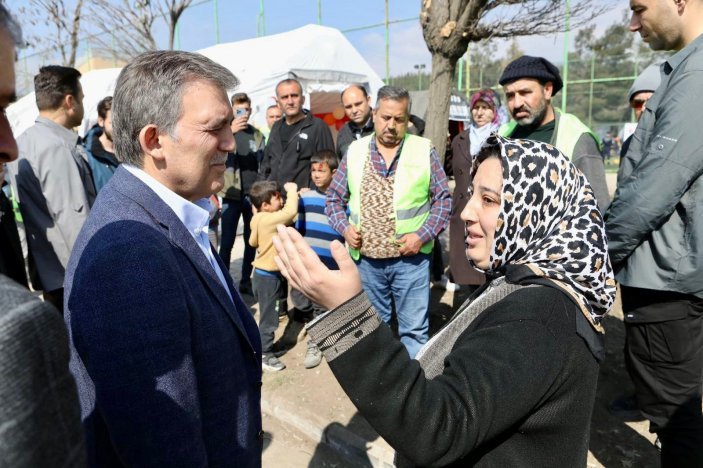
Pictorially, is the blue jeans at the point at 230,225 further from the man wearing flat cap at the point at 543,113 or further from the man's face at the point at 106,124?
the man wearing flat cap at the point at 543,113

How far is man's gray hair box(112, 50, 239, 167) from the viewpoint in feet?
4.43

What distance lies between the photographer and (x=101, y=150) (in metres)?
4.29

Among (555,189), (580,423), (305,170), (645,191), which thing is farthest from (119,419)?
(305,170)

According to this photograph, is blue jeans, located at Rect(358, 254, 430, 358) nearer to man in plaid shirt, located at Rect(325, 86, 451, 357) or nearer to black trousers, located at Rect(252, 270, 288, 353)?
man in plaid shirt, located at Rect(325, 86, 451, 357)

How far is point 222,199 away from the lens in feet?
19.6

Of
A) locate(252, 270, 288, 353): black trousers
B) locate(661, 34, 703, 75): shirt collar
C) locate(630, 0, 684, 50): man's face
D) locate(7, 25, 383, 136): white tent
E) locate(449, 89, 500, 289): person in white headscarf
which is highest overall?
locate(7, 25, 383, 136): white tent

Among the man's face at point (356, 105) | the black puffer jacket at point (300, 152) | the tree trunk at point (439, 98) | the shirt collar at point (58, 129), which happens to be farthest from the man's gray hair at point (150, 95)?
the tree trunk at point (439, 98)

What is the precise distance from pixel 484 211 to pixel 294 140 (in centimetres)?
383

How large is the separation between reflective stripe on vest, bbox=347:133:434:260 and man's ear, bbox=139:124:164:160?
2266mm

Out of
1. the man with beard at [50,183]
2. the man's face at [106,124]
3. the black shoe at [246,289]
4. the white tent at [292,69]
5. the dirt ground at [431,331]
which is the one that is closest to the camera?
the dirt ground at [431,331]

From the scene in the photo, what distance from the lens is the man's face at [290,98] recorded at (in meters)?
5.18

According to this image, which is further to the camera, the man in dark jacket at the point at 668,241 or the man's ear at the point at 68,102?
the man's ear at the point at 68,102

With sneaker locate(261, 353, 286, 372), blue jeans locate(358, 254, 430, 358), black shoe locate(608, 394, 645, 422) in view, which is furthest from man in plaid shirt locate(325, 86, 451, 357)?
black shoe locate(608, 394, 645, 422)

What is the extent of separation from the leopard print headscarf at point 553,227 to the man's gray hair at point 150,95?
984 mm
